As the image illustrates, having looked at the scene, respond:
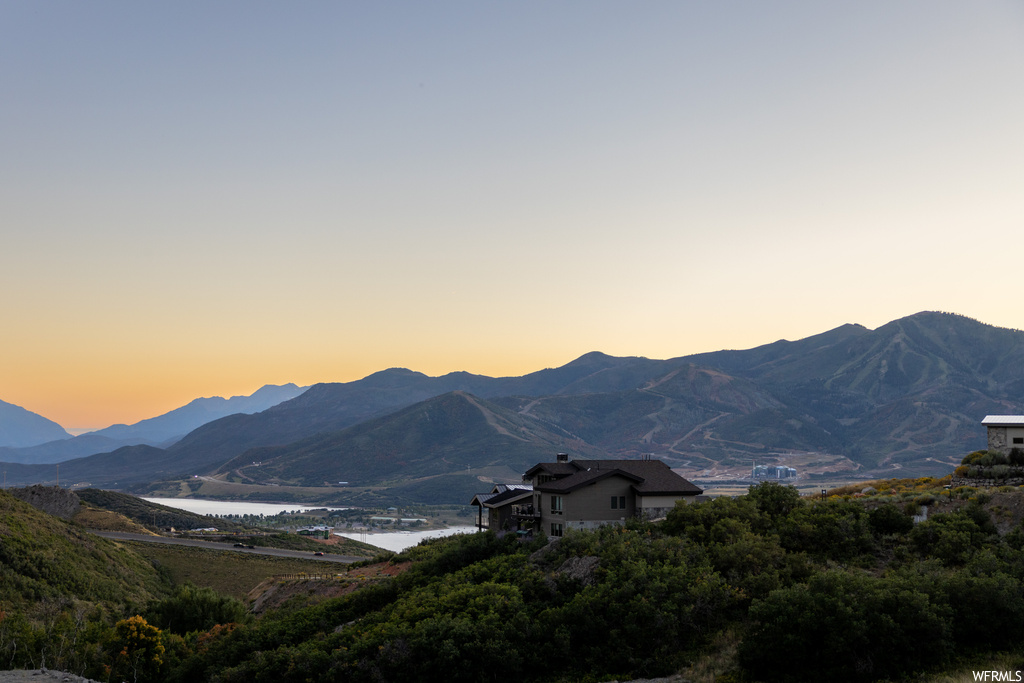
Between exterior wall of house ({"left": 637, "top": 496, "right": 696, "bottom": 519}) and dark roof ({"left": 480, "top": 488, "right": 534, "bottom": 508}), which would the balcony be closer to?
dark roof ({"left": 480, "top": 488, "right": 534, "bottom": 508})

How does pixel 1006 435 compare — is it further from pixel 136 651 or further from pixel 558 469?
pixel 136 651

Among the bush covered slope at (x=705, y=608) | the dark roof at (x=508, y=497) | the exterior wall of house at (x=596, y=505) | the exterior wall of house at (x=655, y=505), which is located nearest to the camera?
the bush covered slope at (x=705, y=608)

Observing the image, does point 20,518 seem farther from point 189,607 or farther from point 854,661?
point 854,661

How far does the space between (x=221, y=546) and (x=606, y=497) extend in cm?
7032

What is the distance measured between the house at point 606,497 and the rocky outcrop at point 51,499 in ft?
273

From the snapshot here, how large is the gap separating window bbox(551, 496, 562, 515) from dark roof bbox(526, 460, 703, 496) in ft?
2.01

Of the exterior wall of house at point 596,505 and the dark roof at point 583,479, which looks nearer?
the dark roof at point 583,479

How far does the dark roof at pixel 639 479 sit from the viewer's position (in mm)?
57719

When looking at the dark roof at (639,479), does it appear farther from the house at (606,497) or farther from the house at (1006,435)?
the house at (1006,435)

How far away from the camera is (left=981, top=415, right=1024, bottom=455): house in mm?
56281

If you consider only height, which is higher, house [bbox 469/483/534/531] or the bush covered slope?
house [bbox 469/483/534/531]

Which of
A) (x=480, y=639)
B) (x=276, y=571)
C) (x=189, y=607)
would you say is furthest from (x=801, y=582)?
(x=276, y=571)

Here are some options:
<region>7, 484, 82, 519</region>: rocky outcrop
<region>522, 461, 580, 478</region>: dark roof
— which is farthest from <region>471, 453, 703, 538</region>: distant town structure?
<region>7, 484, 82, 519</region>: rocky outcrop

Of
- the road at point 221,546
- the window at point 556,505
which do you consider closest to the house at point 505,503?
the window at point 556,505
